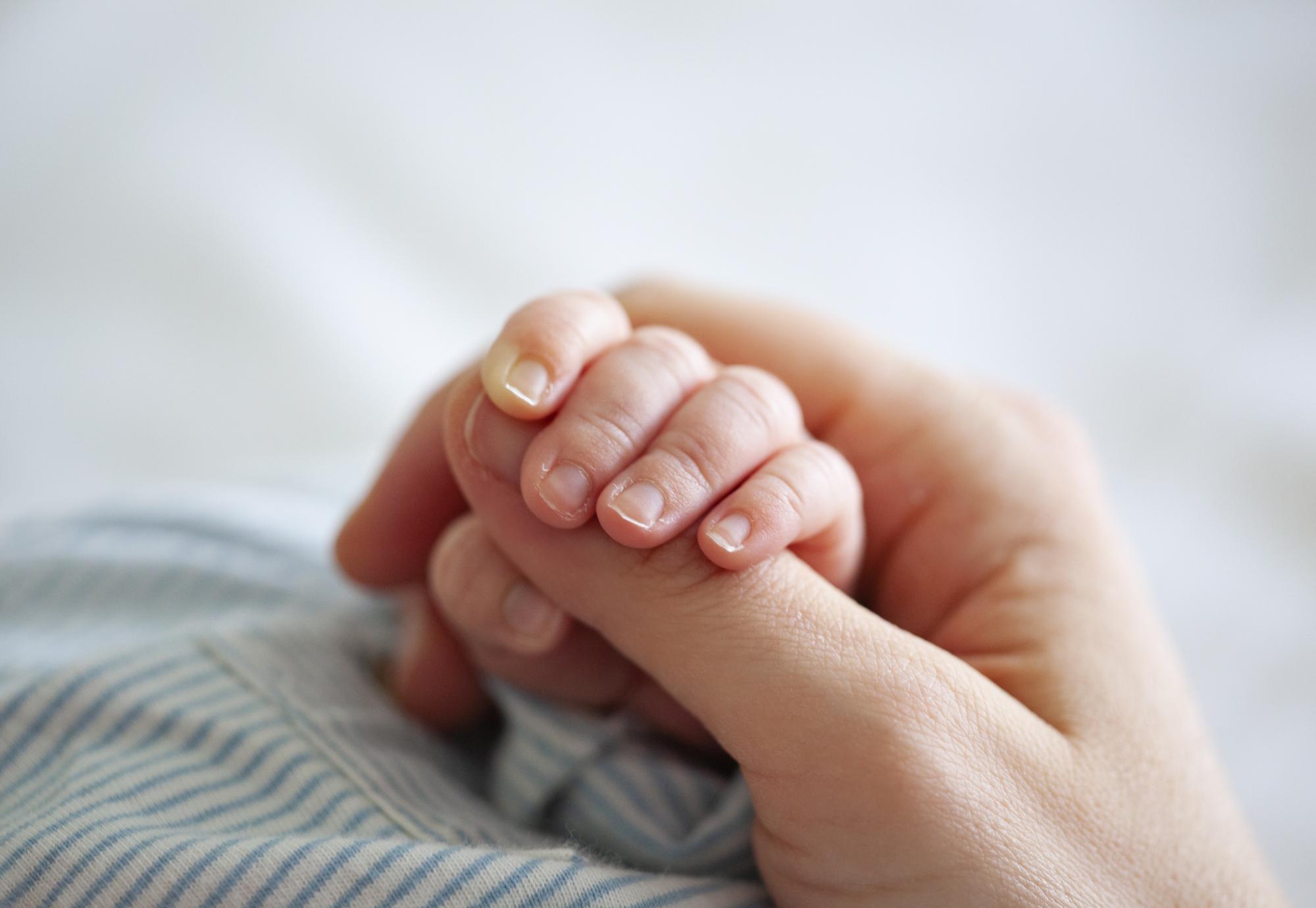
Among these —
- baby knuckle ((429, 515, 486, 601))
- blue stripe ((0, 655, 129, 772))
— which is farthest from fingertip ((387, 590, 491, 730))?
blue stripe ((0, 655, 129, 772))

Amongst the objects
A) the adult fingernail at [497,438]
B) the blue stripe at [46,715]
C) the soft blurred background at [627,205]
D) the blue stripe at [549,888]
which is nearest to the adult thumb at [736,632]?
the adult fingernail at [497,438]

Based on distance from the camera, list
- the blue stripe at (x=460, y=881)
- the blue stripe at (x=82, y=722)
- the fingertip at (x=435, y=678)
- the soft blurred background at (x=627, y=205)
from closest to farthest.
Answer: the blue stripe at (x=460, y=881)
the blue stripe at (x=82, y=722)
the fingertip at (x=435, y=678)
the soft blurred background at (x=627, y=205)

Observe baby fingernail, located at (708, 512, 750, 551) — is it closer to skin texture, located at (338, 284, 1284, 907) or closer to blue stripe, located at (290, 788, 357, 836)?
skin texture, located at (338, 284, 1284, 907)

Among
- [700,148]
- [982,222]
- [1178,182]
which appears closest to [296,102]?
[700,148]

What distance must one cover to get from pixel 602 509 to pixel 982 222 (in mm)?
1105

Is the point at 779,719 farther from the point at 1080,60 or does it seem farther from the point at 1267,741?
the point at 1080,60

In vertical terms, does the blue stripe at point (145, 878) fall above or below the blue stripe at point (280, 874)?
below

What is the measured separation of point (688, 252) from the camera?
1.49m

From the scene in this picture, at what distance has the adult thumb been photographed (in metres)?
0.51

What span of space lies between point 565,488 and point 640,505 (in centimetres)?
4

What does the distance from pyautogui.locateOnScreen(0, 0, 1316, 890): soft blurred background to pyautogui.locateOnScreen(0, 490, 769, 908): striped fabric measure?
0.28 m

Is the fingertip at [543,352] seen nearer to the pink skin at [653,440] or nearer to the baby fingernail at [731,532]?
the pink skin at [653,440]

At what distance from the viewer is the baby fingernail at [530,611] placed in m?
0.67

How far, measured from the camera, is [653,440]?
0.56 meters
